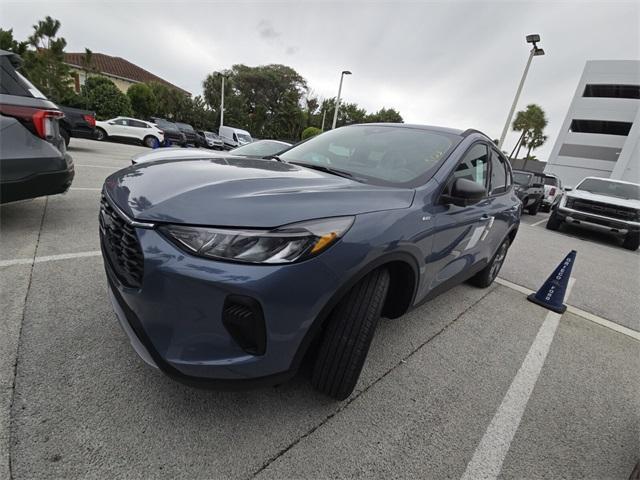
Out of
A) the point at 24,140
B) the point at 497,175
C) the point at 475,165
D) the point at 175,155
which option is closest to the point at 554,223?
the point at 497,175

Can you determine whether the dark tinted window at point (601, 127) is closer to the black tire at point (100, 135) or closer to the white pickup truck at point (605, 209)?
the white pickup truck at point (605, 209)

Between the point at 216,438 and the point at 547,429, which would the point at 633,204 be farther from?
the point at 216,438

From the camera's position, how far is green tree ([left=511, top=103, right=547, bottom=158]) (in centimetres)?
4622

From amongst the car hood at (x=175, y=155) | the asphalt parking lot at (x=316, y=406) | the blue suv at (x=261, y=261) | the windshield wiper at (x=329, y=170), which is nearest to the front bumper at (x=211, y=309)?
the blue suv at (x=261, y=261)

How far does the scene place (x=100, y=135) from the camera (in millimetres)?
15766

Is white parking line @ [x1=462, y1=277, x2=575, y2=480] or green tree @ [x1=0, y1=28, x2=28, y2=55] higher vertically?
green tree @ [x1=0, y1=28, x2=28, y2=55]

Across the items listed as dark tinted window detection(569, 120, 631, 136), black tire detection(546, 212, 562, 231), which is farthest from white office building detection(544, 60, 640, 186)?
black tire detection(546, 212, 562, 231)

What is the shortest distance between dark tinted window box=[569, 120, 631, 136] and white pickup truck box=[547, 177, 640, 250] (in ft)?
105

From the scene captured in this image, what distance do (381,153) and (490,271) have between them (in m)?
2.22

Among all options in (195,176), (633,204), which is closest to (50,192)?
(195,176)

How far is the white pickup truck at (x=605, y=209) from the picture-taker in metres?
7.88

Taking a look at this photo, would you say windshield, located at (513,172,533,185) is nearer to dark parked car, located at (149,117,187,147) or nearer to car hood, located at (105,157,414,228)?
car hood, located at (105,157,414,228)

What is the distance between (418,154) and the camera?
90.8 inches

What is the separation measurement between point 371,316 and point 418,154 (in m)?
1.30
